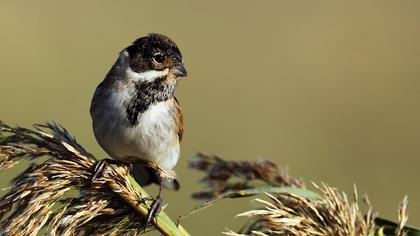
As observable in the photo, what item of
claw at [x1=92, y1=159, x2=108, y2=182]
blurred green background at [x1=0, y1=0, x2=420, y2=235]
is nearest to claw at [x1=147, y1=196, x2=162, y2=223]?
claw at [x1=92, y1=159, x2=108, y2=182]

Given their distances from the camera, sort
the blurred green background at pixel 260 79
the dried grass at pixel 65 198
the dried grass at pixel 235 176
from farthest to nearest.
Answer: the blurred green background at pixel 260 79, the dried grass at pixel 235 176, the dried grass at pixel 65 198

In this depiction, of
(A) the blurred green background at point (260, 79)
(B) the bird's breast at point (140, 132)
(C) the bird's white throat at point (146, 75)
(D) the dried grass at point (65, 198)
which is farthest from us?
(A) the blurred green background at point (260, 79)

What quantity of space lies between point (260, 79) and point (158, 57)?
552 centimetres

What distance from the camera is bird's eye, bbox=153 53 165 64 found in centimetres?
340

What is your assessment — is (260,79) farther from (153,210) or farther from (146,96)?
(153,210)

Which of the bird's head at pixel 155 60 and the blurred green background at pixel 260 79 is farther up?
the bird's head at pixel 155 60

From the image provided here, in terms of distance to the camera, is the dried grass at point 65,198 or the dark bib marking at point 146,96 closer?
the dried grass at point 65,198

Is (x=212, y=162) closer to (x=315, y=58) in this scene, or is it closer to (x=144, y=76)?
(x=144, y=76)

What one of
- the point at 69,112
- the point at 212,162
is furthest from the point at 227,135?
the point at 212,162

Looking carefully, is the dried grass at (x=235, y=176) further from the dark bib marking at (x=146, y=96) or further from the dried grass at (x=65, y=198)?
the dark bib marking at (x=146, y=96)

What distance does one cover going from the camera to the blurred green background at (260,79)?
700 centimetres

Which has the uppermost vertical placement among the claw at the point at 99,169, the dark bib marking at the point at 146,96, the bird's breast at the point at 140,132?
the claw at the point at 99,169

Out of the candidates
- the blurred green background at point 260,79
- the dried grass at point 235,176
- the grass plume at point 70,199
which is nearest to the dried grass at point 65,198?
the grass plume at point 70,199

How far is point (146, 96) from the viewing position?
3.42 metres
